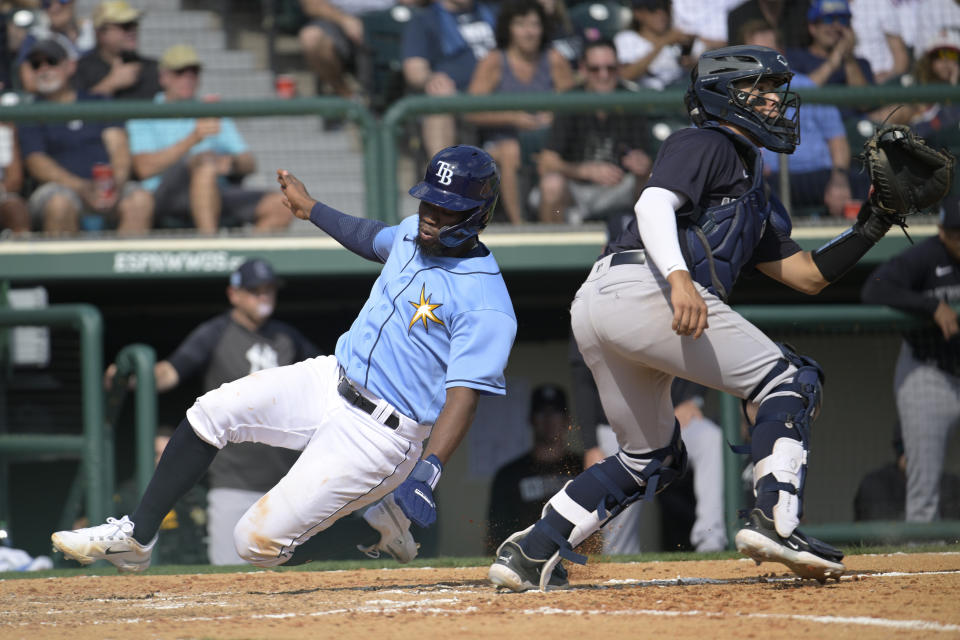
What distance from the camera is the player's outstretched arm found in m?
4.53

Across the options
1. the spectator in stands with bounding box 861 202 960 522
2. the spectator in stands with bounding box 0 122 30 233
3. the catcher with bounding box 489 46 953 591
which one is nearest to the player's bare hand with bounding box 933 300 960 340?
the spectator in stands with bounding box 861 202 960 522

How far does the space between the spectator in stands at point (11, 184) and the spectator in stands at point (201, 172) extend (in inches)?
25.6

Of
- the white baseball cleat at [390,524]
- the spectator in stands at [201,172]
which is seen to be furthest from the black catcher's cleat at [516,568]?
the spectator in stands at [201,172]

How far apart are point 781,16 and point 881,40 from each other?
69cm

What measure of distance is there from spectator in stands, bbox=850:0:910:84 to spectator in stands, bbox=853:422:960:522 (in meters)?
2.82

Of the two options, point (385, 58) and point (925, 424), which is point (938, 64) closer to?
point (925, 424)

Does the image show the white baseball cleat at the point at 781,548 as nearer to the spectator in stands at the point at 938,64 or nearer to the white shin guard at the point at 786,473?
the white shin guard at the point at 786,473

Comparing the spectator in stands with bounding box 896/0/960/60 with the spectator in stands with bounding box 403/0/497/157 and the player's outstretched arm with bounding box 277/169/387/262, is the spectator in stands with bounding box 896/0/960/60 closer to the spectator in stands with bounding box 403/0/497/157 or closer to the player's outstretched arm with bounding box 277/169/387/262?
the spectator in stands with bounding box 403/0/497/157

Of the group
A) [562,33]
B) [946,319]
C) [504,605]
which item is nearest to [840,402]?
[946,319]

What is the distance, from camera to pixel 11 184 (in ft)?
23.7

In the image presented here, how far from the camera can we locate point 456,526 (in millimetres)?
8641

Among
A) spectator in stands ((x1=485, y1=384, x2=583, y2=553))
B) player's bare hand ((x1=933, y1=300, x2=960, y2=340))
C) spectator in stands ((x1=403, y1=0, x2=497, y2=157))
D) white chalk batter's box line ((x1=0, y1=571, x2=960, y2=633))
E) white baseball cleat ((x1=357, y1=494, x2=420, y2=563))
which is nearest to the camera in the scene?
white chalk batter's box line ((x1=0, y1=571, x2=960, y2=633))

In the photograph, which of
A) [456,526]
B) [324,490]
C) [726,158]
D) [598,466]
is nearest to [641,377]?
[598,466]

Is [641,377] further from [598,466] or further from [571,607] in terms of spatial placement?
[571,607]
